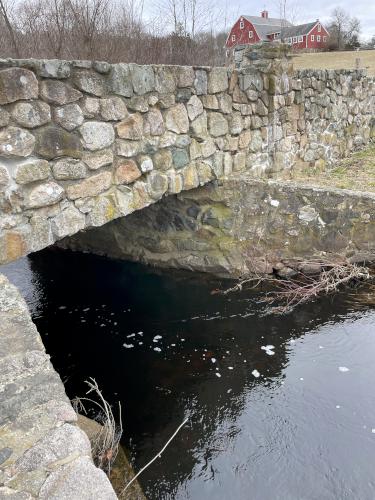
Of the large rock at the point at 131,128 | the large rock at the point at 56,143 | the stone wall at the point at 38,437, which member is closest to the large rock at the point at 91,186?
the large rock at the point at 56,143

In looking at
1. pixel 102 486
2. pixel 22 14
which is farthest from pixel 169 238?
pixel 102 486

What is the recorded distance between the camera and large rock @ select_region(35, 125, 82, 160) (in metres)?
3.28

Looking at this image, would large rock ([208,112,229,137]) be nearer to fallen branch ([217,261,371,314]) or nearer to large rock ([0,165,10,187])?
fallen branch ([217,261,371,314])

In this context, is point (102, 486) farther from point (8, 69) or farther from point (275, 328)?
point (275, 328)

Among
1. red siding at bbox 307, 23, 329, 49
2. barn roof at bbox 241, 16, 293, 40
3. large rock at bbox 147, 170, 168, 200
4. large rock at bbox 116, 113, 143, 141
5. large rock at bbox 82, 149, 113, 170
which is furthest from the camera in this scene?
red siding at bbox 307, 23, 329, 49

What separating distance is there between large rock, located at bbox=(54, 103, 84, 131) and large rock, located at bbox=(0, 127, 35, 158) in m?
0.28

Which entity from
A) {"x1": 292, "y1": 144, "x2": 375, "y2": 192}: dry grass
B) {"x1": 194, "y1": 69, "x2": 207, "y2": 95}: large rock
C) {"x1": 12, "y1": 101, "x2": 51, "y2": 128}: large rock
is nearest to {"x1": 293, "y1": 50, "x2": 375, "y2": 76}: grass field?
{"x1": 292, "y1": 144, "x2": 375, "y2": 192}: dry grass

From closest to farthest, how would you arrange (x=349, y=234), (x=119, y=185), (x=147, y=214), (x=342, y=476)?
(x=342, y=476) → (x=119, y=185) → (x=349, y=234) → (x=147, y=214)

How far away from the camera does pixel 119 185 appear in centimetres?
410

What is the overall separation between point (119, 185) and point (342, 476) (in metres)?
2.98

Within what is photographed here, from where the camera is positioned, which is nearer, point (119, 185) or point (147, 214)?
point (119, 185)

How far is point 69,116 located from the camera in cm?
343

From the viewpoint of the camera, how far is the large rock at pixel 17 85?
2.98m

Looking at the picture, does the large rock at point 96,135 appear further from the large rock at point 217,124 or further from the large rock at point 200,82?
the large rock at point 217,124
